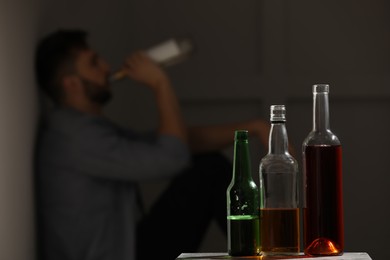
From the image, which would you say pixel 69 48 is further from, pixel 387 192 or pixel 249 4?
pixel 387 192

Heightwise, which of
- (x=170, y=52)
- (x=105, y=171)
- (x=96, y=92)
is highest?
(x=170, y=52)

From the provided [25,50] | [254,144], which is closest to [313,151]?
[25,50]

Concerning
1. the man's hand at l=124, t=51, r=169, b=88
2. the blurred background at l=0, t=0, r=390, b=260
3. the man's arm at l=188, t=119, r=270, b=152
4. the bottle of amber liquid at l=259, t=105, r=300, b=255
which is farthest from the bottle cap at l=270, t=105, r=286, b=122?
the blurred background at l=0, t=0, r=390, b=260

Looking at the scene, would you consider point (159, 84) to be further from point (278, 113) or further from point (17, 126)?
point (278, 113)

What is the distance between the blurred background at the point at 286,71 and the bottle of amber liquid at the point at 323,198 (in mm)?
1996

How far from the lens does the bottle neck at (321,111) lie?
116 cm

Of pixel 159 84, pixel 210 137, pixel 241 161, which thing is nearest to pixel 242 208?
pixel 241 161

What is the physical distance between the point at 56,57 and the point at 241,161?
4.12 feet

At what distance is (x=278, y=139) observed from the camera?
1.17 metres

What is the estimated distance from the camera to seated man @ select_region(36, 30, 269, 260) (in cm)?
229

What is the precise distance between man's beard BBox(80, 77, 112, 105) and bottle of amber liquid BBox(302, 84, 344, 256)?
4.59 ft

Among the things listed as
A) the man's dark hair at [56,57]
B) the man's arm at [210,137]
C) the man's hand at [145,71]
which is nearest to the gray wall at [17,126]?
the man's dark hair at [56,57]

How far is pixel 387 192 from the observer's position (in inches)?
125

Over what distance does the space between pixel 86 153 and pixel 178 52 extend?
0.51 m
